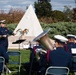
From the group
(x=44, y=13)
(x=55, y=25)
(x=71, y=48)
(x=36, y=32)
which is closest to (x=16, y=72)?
(x=71, y=48)

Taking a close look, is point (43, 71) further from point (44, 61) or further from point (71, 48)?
point (71, 48)

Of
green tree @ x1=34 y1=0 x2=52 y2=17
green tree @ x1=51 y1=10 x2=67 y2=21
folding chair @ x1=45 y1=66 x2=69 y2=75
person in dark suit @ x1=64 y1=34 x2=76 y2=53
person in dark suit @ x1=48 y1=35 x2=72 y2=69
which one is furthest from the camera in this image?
green tree @ x1=34 y1=0 x2=52 y2=17

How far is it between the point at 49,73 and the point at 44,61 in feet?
1.68

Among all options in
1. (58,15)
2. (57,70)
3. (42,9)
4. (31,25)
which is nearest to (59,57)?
(57,70)

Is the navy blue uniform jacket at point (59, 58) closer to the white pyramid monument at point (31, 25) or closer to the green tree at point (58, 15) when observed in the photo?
the white pyramid monument at point (31, 25)

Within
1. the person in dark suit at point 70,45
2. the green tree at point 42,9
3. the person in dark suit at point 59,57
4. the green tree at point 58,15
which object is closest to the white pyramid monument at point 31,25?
the person in dark suit at point 70,45

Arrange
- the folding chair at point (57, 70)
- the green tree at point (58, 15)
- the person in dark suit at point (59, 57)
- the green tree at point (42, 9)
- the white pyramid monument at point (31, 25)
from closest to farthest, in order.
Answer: the folding chair at point (57, 70) → the person in dark suit at point (59, 57) → the white pyramid monument at point (31, 25) → the green tree at point (58, 15) → the green tree at point (42, 9)

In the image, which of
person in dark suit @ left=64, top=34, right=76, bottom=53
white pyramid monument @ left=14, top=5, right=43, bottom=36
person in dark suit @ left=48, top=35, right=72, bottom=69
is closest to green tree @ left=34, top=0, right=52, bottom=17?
white pyramid monument @ left=14, top=5, right=43, bottom=36

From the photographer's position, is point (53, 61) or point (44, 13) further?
point (44, 13)

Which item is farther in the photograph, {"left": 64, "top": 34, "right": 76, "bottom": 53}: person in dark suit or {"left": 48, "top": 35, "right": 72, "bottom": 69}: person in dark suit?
{"left": 64, "top": 34, "right": 76, "bottom": 53}: person in dark suit

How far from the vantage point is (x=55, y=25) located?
1293 inches

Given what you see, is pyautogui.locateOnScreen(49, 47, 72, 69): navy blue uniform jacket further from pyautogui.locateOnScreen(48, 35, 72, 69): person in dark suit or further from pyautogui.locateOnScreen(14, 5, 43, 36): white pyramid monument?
pyautogui.locateOnScreen(14, 5, 43, 36): white pyramid monument

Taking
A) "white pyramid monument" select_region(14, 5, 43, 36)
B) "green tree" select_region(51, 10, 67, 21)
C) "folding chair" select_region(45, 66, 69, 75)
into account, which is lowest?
"green tree" select_region(51, 10, 67, 21)

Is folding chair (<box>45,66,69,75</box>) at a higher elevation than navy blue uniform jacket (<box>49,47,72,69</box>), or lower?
lower
